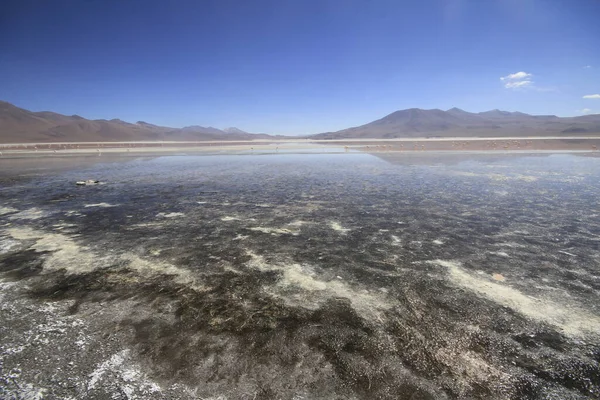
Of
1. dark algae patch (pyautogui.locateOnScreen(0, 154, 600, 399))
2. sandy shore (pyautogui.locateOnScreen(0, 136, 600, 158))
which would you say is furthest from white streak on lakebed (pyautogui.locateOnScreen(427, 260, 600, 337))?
sandy shore (pyautogui.locateOnScreen(0, 136, 600, 158))

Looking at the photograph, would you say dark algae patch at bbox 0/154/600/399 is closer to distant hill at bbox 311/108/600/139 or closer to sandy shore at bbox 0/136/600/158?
sandy shore at bbox 0/136/600/158

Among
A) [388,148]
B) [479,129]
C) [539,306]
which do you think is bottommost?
[539,306]

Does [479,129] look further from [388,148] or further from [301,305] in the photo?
[301,305]

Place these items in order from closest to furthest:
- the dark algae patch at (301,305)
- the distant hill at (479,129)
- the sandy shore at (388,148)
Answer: the dark algae patch at (301,305)
the sandy shore at (388,148)
the distant hill at (479,129)

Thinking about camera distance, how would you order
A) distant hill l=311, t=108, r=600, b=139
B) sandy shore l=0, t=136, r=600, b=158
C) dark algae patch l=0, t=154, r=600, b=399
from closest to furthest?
1. dark algae patch l=0, t=154, r=600, b=399
2. sandy shore l=0, t=136, r=600, b=158
3. distant hill l=311, t=108, r=600, b=139

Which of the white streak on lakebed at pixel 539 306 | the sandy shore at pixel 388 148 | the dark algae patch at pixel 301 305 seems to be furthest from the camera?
the sandy shore at pixel 388 148

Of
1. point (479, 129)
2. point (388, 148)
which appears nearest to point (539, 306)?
point (388, 148)

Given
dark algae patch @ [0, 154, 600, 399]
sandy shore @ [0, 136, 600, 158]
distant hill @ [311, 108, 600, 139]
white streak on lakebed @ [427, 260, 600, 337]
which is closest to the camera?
dark algae patch @ [0, 154, 600, 399]

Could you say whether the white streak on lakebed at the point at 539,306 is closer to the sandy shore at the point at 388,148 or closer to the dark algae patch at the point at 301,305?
the dark algae patch at the point at 301,305

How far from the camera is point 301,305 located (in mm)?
3496

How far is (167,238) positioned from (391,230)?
4.73m

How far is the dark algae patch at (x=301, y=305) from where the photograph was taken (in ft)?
7.95

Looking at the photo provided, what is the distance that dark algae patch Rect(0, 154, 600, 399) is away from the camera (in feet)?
7.95

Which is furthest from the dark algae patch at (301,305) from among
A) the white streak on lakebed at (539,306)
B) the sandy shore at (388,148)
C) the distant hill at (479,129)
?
the distant hill at (479,129)
